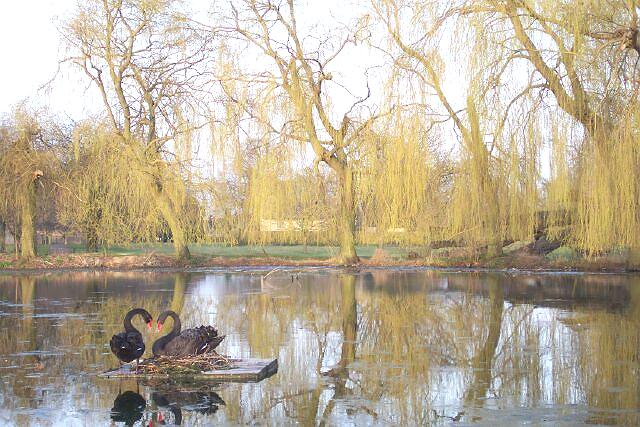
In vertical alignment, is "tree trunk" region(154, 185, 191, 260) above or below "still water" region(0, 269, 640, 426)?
above

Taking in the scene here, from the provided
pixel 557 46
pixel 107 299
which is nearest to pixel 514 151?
pixel 557 46

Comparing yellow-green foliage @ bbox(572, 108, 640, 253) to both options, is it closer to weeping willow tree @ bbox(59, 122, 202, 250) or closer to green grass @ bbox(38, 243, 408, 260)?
green grass @ bbox(38, 243, 408, 260)

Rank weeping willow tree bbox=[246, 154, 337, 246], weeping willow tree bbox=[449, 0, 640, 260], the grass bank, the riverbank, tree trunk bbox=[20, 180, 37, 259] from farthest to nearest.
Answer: tree trunk bbox=[20, 180, 37, 259], the riverbank, the grass bank, weeping willow tree bbox=[246, 154, 337, 246], weeping willow tree bbox=[449, 0, 640, 260]

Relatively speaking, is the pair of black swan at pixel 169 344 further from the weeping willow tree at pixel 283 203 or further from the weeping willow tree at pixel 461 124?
the weeping willow tree at pixel 283 203

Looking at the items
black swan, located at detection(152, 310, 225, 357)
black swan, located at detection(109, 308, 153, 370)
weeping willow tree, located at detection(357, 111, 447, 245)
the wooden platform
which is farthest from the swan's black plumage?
weeping willow tree, located at detection(357, 111, 447, 245)

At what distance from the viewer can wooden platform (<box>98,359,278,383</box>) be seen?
383 inches

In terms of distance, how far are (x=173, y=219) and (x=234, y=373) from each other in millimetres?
24218

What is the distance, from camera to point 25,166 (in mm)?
32906

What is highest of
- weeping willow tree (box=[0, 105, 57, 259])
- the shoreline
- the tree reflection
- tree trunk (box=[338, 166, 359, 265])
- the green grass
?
weeping willow tree (box=[0, 105, 57, 259])

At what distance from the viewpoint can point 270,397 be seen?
28.7 ft

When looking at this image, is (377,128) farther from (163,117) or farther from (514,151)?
(163,117)

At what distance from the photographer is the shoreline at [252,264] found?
95.5 feet

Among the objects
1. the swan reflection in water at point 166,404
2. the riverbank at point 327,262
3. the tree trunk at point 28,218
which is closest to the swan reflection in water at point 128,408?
the swan reflection in water at point 166,404

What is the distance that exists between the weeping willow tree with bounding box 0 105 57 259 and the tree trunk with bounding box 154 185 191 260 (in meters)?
4.06
